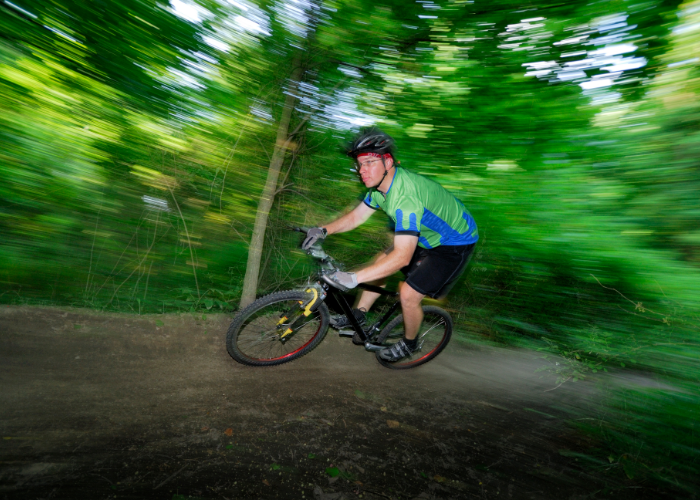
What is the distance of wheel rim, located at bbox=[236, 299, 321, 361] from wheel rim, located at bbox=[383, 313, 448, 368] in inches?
36.9

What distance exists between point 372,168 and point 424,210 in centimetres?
60

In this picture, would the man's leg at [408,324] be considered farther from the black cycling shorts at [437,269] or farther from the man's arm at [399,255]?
the man's arm at [399,255]

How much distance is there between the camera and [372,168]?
257 cm

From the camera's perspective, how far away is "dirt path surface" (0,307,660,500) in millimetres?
1720

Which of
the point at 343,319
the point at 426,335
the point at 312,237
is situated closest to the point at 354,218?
the point at 312,237

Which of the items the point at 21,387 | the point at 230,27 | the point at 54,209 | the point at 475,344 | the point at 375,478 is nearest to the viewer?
the point at 375,478

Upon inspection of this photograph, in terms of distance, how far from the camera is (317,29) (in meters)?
3.38

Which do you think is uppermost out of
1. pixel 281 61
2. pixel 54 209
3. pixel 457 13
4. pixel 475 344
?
pixel 457 13

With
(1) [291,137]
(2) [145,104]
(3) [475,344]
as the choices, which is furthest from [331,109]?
(3) [475,344]

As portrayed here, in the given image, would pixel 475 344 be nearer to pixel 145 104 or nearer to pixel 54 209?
pixel 145 104

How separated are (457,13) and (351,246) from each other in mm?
3000

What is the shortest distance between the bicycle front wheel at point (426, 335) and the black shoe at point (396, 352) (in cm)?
10

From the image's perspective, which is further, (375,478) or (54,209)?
(54,209)

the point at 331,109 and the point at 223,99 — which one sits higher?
the point at 331,109
